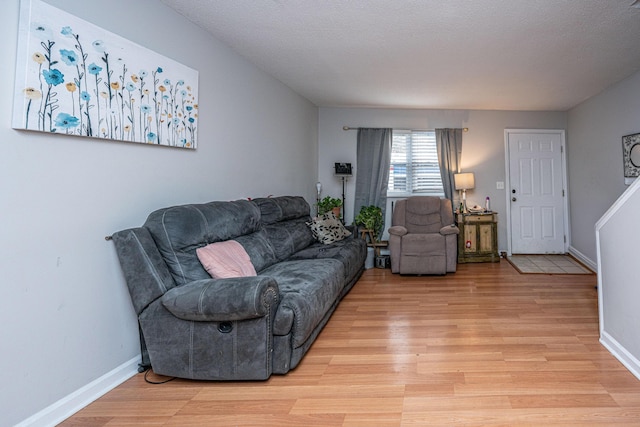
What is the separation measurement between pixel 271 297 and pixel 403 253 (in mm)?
2859

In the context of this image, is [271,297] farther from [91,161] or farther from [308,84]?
[308,84]

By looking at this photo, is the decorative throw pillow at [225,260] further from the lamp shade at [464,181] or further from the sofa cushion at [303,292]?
the lamp shade at [464,181]

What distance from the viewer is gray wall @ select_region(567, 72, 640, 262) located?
13.1ft

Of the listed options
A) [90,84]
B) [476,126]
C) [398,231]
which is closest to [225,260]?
[90,84]

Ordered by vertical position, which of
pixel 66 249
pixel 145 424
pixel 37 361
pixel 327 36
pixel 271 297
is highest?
pixel 327 36

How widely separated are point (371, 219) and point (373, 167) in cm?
99

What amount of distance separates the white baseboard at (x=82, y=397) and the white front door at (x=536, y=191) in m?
5.52

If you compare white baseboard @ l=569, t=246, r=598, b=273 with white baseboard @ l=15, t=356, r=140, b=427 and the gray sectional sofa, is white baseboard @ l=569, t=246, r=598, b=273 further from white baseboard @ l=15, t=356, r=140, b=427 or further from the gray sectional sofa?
white baseboard @ l=15, t=356, r=140, b=427

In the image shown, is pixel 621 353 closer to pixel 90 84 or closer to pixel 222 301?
pixel 222 301

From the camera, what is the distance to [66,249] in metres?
1.71

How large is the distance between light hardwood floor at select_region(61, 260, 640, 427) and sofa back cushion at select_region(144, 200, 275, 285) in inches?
26.2

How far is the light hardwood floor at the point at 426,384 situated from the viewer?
1625mm

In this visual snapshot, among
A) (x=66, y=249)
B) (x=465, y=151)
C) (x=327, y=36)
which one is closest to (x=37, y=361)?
(x=66, y=249)

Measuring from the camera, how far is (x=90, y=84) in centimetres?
179
